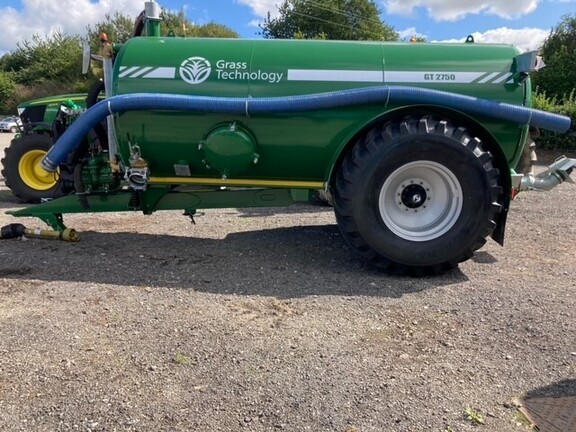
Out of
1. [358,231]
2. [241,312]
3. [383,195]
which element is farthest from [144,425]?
[383,195]

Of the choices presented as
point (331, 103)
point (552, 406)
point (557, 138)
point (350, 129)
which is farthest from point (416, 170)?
point (557, 138)

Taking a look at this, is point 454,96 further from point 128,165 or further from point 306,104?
point 128,165

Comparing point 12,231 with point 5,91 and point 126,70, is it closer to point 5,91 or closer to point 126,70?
point 126,70

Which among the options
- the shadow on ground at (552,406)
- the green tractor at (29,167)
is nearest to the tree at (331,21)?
the green tractor at (29,167)

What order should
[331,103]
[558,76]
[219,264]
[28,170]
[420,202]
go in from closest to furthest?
[331,103] < [420,202] < [219,264] < [28,170] < [558,76]

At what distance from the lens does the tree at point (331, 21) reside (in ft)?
138

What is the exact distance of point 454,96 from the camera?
4.26 metres

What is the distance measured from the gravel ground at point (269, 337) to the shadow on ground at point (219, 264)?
0.08ft

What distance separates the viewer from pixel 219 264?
4648 mm

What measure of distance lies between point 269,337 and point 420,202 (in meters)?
2.00

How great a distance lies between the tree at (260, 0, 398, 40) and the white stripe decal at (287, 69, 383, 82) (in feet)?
129

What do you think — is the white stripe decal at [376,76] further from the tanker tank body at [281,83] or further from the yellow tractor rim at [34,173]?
the yellow tractor rim at [34,173]

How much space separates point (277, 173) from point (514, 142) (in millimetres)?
2101

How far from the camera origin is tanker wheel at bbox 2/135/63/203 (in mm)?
7801
